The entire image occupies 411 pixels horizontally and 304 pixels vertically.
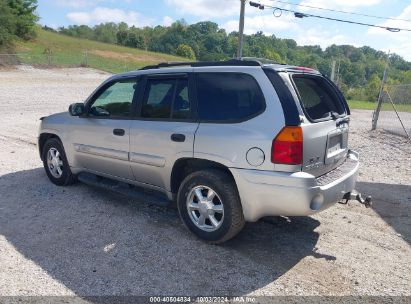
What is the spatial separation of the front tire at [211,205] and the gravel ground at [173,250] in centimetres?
18

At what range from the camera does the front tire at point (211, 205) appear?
3580mm

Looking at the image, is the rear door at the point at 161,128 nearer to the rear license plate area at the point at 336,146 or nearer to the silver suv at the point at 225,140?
the silver suv at the point at 225,140

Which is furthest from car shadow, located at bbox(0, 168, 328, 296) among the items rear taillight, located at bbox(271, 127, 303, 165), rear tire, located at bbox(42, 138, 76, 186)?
rear taillight, located at bbox(271, 127, 303, 165)

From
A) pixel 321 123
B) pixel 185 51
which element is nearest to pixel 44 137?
pixel 321 123

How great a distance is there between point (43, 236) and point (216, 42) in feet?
194

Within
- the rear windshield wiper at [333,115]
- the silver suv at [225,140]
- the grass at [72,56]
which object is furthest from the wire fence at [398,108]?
the grass at [72,56]

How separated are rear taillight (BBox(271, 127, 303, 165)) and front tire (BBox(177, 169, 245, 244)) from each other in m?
0.59

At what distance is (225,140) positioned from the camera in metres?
3.51

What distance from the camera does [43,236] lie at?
3.98 m

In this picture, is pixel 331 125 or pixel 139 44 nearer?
pixel 331 125

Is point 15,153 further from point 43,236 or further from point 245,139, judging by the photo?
point 245,139

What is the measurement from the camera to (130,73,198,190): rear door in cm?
388

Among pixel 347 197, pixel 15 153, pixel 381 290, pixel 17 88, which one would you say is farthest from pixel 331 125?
pixel 17 88

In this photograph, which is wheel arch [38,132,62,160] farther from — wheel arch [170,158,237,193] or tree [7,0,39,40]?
tree [7,0,39,40]
